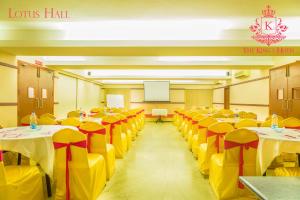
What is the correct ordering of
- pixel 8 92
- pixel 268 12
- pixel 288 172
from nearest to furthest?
pixel 288 172 → pixel 268 12 → pixel 8 92

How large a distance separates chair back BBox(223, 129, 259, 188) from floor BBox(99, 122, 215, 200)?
643 mm

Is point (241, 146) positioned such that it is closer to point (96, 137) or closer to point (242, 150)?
point (242, 150)

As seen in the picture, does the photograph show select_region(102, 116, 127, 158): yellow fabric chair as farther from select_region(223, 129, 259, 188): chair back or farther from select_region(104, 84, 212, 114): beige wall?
select_region(104, 84, 212, 114): beige wall

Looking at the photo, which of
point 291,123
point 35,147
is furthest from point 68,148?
point 291,123

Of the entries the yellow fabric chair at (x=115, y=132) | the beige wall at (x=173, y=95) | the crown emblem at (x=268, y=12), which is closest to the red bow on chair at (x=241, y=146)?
the crown emblem at (x=268, y=12)

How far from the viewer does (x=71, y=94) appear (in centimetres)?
973

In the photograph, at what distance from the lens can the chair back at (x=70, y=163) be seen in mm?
2574

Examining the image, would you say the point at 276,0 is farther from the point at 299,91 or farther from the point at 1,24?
the point at 1,24

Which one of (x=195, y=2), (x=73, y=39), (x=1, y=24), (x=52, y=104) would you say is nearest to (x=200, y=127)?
(x=195, y=2)

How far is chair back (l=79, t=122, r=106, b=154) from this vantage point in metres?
3.25

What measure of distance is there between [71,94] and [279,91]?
7.99 meters

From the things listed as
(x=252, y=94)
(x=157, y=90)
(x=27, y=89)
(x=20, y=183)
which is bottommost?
(x=20, y=183)

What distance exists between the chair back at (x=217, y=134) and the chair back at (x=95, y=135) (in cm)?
165

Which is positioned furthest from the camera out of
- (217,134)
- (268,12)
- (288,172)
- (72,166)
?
→ (268,12)
